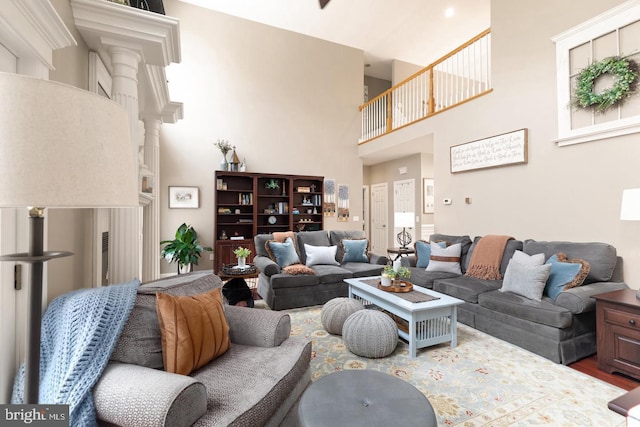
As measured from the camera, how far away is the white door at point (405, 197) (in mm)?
7121

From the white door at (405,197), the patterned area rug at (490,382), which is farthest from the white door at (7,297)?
the white door at (405,197)

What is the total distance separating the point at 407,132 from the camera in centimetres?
572

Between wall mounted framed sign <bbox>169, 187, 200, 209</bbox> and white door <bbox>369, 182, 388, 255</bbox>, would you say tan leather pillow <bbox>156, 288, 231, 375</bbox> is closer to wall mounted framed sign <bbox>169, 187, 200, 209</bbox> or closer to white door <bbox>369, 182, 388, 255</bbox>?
wall mounted framed sign <bbox>169, 187, 200, 209</bbox>

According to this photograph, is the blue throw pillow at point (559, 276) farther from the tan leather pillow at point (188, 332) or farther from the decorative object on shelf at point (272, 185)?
the decorative object on shelf at point (272, 185)

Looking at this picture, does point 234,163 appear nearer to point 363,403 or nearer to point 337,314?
point 337,314

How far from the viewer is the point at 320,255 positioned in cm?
428

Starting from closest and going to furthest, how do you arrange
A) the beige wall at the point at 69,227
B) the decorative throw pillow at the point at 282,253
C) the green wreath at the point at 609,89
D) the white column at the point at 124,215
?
the beige wall at the point at 69,227 → the white column at the point at 124,215 → the green wreath at the point at 609,89 → the decorative throw pillow at the point at 282,253

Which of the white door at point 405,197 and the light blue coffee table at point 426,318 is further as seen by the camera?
the white door at point 405,197

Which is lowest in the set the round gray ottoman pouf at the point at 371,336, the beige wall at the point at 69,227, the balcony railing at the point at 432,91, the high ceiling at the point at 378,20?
the round gray ottoman pouf at the point at 371,336

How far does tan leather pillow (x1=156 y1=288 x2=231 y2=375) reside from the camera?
1405mm

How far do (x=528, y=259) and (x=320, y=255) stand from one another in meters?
2.47

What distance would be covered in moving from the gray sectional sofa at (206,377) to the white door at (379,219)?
6.58 m

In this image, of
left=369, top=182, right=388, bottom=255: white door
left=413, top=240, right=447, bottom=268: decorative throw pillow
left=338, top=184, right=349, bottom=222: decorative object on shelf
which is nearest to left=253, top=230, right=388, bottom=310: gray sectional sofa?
left=413, top=240, right=447, bottom=268: decorative throw pillow

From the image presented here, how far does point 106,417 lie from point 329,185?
20.6 ft
